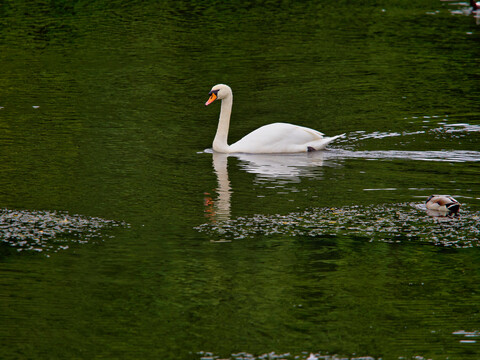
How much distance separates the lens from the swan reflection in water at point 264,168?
12945 mm

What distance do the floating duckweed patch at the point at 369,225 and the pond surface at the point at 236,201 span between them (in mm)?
41

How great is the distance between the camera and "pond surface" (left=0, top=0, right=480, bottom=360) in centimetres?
845

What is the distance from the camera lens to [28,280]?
31.5ft

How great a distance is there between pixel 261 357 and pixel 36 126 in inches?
428

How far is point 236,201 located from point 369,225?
2060mm

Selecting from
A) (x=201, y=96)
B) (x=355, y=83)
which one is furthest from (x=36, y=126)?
(x=355, y=83)

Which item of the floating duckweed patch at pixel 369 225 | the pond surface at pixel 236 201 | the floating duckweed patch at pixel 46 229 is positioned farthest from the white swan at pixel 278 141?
the floating duckweed patch at pixel 46 229

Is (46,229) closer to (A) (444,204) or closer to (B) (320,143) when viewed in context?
(A) (444,204)

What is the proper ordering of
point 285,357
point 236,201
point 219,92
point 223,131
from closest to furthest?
point 285,357 < point 236,201 < point 223,131 < point 219,92

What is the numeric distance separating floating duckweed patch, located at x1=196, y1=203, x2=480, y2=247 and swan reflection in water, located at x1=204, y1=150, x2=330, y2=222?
87 centimetres

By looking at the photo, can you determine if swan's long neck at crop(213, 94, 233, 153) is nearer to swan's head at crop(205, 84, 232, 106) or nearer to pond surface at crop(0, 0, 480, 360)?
swan's head at crop(205, 84, 232, 106)

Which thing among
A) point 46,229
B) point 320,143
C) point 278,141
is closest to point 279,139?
point 278,141

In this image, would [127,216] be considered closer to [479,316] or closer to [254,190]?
[254,190]

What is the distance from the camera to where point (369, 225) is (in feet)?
37.8
